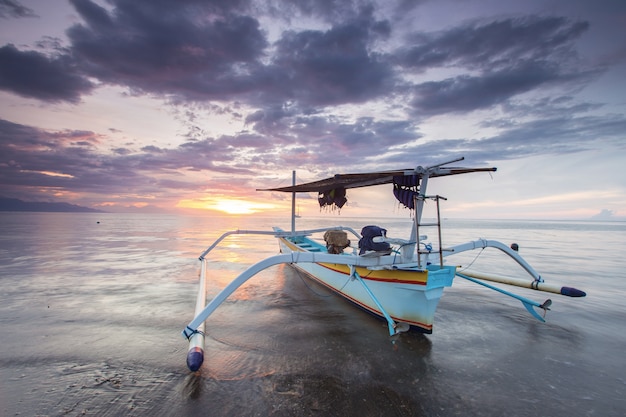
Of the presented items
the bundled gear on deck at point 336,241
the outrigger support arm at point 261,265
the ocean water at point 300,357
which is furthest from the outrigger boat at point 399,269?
the bundled gear on deck at point 336,241

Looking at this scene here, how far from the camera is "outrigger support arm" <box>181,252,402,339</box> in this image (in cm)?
579

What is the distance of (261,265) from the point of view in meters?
6.31

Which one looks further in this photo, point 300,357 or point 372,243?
point 372,243

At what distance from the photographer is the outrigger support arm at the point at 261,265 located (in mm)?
5786

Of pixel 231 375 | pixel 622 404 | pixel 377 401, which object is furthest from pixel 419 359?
pixel 231 375

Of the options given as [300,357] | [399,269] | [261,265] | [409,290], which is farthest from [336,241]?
[300,357]

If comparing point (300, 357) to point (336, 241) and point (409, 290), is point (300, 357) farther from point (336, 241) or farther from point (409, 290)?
point (336, 241)

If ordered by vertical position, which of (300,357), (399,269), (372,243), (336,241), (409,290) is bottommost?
(300,357)

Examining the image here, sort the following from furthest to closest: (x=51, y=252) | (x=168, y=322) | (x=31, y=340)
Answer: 1. (x=51, y=252)
2. (x=168, y=322)
3. (x=31, y=340)

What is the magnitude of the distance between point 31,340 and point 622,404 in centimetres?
1164

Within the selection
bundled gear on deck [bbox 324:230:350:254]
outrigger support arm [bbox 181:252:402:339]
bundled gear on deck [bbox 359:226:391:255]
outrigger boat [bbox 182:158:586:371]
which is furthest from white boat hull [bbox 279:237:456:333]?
bundled gear on deck [bbox 324:230:350:254]

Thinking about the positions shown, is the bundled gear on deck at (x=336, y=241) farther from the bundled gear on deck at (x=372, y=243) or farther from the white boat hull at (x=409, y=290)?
the bundled gear on deck at (x=372, y=243)

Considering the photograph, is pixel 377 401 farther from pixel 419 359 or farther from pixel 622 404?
pixel 622 404

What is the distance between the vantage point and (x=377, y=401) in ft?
14.4
